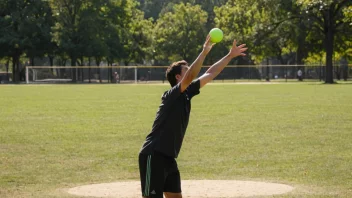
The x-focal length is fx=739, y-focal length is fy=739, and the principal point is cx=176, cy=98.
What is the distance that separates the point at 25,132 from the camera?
2031 cm

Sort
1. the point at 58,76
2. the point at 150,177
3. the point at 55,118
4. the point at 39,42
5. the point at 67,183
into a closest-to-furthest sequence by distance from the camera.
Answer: the point at 150,177, the point at 67,183, the point at 55,118, the point at 58,76, the point at 39,42

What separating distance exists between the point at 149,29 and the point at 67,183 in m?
85.0

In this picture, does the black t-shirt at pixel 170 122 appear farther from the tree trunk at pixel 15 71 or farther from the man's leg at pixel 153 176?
the tree trunk at pixel 15 71

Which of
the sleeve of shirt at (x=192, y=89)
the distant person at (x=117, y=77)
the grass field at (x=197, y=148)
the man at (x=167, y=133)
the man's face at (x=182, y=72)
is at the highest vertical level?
the man's face at (x=182, y=72)

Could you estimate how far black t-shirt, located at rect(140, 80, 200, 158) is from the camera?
7.15 meters

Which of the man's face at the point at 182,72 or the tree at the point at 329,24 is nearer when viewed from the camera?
the man's face at the point at 182,72

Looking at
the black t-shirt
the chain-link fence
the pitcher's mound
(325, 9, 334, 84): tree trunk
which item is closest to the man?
the black t-shirt

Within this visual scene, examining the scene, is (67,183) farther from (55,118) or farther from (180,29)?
(180,29)


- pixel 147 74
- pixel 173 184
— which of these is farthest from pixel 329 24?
pixel 173 184

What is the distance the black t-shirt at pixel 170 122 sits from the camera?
281 inches

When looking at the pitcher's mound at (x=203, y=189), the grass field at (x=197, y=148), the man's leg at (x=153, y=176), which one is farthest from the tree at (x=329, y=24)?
the man's leg at (x=153, y=176)

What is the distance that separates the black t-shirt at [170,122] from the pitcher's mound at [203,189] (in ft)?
10.4

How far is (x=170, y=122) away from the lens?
7160 mm

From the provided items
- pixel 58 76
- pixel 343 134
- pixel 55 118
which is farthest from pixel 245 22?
pixel 343 134
